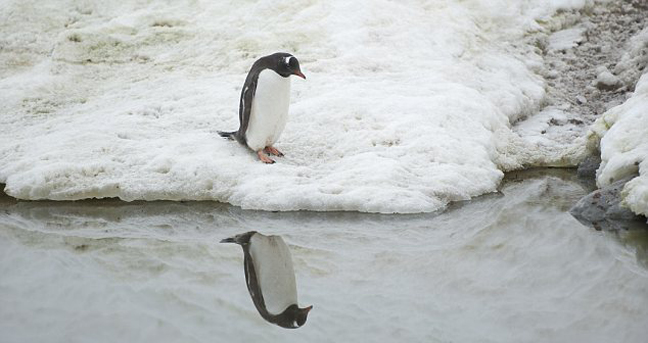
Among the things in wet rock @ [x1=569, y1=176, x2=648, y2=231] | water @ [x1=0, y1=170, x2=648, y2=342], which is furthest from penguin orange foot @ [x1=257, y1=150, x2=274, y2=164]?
wet rock @ [x1=569, y1=176, x2=648, y2=231]

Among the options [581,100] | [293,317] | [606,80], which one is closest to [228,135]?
[293,317]

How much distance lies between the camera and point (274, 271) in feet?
16.7

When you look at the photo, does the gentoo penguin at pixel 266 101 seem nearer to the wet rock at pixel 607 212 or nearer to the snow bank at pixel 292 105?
the snow bank at pixel 292 105

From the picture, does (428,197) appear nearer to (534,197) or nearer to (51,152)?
(534,197)

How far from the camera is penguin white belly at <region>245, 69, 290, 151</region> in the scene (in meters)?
6.68

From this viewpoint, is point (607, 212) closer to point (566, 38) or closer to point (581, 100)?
point (581, 100)

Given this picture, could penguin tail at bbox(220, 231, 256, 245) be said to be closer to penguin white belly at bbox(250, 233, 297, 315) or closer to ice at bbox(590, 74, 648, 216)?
penguin white belly at bbox(250, 233, 297, 315)

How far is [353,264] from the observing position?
205 inches

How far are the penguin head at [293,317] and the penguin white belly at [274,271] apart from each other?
0.05m

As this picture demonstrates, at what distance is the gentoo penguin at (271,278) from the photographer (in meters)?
4.41

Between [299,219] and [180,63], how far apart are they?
3.54 m

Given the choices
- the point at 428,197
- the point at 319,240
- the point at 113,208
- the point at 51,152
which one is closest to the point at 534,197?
the point at 428,197

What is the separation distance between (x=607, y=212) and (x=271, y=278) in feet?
8.73

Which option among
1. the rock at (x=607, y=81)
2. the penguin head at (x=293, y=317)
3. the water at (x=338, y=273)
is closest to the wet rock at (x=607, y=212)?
the water at (x=338, y=273)
